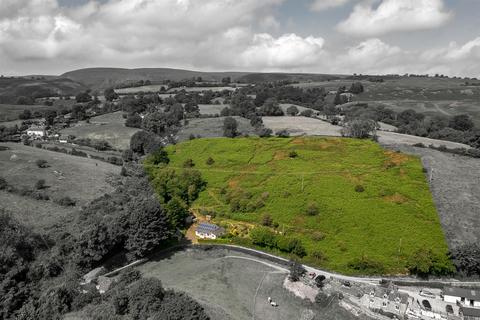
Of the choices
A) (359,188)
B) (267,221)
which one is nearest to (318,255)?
(267,221)

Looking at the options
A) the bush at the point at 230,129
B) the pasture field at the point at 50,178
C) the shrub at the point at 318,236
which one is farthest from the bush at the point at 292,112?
the shrub at the point at 318,236

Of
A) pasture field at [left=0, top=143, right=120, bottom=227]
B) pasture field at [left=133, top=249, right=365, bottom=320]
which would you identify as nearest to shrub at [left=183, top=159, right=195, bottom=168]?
pasture field at [left=0, top=143, right=120, bottom=227]

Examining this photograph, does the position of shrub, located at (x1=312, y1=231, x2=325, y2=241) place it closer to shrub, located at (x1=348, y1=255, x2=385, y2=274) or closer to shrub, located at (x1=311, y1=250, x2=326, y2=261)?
shrub, located at (x1=311, y1=250, x2=326, y2=261)

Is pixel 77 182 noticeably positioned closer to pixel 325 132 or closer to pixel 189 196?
pixel 189 196

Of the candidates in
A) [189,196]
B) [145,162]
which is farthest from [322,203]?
[145,162]

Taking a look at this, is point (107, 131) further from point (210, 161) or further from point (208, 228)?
point (208, 228)

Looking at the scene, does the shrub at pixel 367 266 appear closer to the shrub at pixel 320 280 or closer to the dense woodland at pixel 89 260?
the shrub at pixel 320 280
